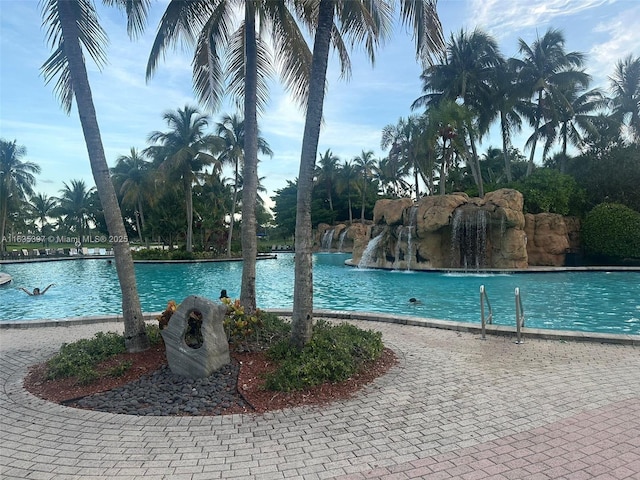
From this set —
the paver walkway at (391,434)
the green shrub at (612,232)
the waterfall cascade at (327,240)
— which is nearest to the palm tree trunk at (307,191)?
the paver walkway at (391,434)

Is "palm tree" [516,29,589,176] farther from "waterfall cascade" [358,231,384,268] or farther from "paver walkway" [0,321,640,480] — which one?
"paver walkway" [0,321,640,480]

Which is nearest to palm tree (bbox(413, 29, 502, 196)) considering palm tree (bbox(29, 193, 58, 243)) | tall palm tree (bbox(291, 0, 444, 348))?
tall palm tree (bbox(291, 0, 444, 348))

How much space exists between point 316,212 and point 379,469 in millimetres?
50472

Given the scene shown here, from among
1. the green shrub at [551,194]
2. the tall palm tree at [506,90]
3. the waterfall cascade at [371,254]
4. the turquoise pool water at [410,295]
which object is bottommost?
the turquoise pool water at [410,295]

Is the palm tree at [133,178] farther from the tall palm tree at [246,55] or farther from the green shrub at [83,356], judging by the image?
the green shrub at [83,356]

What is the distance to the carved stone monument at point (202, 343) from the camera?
498 cm

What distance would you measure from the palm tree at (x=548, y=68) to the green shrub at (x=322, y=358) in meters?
27.7

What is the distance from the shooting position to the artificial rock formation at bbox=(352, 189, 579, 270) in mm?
21594

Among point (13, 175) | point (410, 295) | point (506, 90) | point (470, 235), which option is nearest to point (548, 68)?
point (506, 90)

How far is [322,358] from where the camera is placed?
5.10m

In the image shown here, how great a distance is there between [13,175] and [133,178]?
1142 cm

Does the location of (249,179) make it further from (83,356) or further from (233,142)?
(233,142)

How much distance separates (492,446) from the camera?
336 centimetres

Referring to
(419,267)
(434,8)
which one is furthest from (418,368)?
(419,267)
